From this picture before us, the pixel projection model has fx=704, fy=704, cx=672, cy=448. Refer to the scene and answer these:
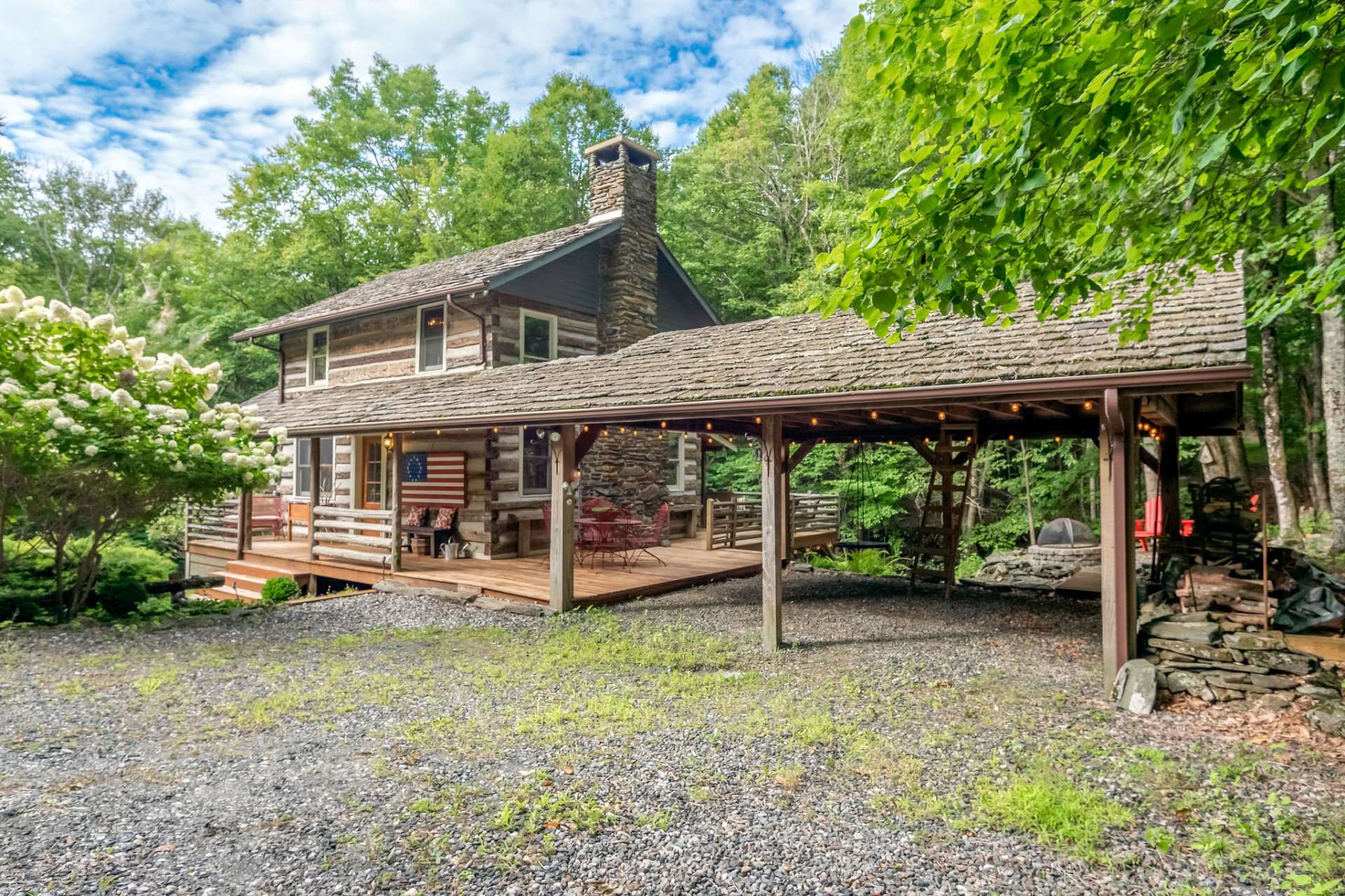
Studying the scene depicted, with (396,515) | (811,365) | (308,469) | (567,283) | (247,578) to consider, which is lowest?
(247,578)

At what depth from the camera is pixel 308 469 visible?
51.4 ft

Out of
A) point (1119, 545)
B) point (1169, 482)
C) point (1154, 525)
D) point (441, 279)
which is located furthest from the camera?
point (441, 279)

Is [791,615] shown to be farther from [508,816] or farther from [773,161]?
[773,161]

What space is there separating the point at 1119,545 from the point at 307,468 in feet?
50.5

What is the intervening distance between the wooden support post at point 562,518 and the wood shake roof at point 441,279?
13.8 ft

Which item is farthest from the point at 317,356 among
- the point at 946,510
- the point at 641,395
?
the point at 946,510

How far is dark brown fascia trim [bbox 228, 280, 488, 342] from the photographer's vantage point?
12.1 m

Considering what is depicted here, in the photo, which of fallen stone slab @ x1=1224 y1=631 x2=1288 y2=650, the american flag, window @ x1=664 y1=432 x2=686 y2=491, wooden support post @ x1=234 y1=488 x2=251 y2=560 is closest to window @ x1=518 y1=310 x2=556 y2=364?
the american flag

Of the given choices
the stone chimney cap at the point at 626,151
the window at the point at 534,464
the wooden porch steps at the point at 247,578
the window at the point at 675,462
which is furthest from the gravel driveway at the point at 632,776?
the stone chimney cap at the point at 626,151

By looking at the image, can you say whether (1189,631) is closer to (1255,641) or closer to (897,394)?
(1255,641)

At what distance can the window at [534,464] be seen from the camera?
12.7m

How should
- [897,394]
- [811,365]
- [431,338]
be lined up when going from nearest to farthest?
1. [897,394]
2. [811,365]
3. [431,338]

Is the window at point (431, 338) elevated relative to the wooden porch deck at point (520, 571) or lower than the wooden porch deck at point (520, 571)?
elevated

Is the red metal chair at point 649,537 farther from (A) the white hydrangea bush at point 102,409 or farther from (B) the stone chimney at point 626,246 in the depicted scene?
(A) the white hydrangea bush at point 102,409
